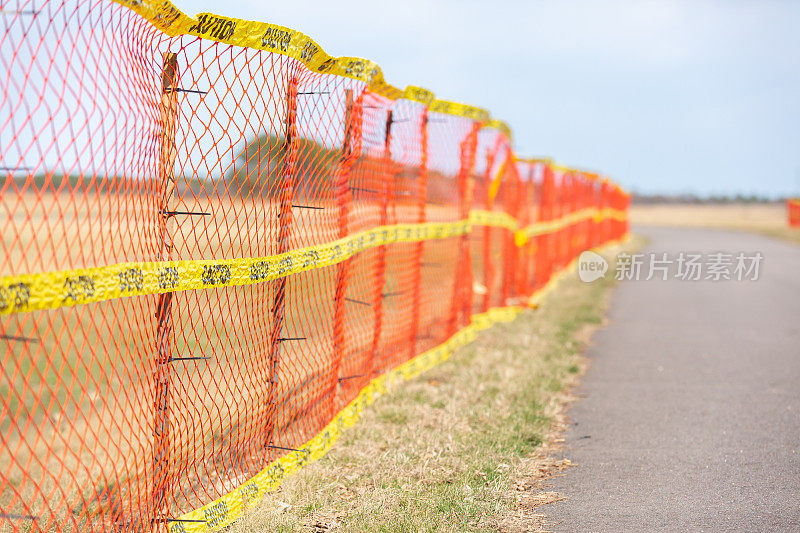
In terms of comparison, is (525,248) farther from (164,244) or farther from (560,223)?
(164,244)

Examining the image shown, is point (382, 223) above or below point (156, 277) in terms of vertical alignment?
above

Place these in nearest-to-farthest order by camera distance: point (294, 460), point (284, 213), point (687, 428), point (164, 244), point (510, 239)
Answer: point (164, 244) < point (284, 213) < point (294, 460) < point (687, 428) < point (510, 239)

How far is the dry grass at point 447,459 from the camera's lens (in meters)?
4.09

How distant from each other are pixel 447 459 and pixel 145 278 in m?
2.36

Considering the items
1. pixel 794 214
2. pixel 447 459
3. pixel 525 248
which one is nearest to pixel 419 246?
pixel 447 459

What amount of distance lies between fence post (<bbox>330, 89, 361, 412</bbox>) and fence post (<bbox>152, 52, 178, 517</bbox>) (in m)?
1.91

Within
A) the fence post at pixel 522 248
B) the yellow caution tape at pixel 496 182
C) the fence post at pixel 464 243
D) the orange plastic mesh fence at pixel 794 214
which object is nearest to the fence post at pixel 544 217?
the fence post at pixel 522 248

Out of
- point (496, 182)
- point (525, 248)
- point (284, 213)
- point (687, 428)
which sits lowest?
point (687, 428)

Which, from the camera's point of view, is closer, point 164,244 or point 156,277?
point 156,277

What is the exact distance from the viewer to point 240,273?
4.04 m

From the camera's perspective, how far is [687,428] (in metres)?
5.84

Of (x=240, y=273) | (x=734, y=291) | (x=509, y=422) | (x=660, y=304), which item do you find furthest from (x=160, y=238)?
(x=734, y=291)

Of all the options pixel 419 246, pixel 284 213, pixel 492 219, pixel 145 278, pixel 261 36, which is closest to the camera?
pixel 145 278

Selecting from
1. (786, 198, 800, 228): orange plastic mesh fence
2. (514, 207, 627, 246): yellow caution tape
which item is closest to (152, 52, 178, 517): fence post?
(514, 207, 627, 246): yellow caution tape
